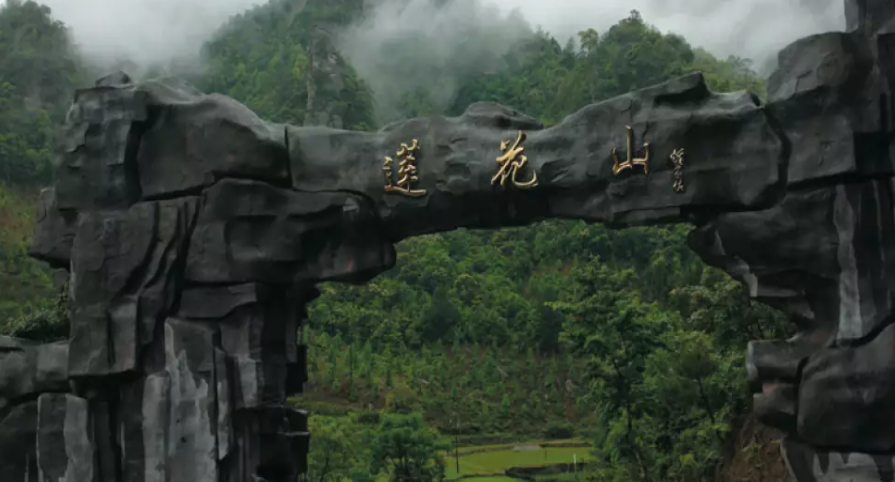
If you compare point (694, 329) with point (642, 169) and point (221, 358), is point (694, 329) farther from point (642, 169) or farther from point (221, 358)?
point (221, 358)

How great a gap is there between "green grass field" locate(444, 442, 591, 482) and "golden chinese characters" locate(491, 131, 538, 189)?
462 inches

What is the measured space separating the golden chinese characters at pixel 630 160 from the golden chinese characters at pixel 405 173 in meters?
1.04

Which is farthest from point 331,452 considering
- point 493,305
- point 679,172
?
point 493,305

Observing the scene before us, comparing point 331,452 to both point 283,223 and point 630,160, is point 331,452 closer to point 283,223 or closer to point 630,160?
point 283,223

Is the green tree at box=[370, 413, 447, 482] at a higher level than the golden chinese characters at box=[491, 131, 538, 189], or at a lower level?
lower

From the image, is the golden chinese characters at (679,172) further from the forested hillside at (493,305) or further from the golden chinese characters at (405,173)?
the forested hillside at (493,305)

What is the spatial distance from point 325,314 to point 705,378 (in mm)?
11009

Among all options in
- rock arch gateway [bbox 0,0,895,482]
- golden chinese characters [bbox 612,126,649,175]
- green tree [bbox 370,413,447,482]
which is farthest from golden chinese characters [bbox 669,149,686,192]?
A: green tree [bbox 370,413,447,482]

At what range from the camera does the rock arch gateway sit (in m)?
4.53

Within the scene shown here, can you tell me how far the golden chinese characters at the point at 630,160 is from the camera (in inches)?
185

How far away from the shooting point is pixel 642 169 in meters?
4.71

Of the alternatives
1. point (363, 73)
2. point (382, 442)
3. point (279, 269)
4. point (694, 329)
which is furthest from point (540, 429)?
point (363, 73)

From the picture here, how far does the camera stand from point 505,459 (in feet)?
55.8

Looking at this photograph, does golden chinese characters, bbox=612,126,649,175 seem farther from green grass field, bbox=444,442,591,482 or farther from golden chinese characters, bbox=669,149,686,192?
green grass field, bbox=444,442,591,482
